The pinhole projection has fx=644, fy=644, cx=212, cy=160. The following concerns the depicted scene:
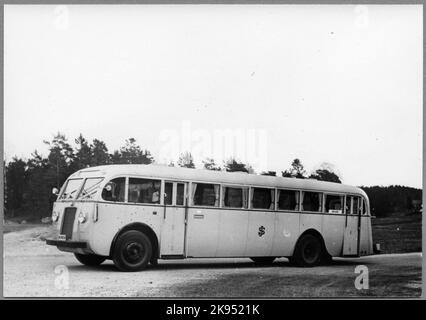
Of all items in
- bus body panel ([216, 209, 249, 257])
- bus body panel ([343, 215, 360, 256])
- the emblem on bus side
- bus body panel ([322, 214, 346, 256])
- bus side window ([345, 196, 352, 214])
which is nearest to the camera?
bus body panel ([216, 209, 249, 257])

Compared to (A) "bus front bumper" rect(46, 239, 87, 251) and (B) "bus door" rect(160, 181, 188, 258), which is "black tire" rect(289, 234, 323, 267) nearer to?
(B) "bus door" rect(160, 181, 188, 258)

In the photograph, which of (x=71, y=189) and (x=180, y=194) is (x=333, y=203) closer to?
(x=180, y=194)

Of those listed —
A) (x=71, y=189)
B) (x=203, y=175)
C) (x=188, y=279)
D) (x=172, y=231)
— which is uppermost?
(x=203, y=175)

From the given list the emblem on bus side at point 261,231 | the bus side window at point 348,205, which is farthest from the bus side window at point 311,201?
the emblem on bus side at point 261,231

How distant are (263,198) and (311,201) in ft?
5.15

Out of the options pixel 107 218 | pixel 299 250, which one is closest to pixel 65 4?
pixel 107 218

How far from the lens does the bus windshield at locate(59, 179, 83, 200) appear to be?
46.8ft

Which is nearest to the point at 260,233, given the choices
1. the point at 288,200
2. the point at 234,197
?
the point at 234,197

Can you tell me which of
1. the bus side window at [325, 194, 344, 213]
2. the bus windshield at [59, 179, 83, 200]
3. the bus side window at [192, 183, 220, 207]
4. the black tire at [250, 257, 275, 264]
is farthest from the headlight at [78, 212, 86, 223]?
the bus side window at [325, 194, 344, 213]

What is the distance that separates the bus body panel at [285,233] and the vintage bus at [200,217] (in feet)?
0.08

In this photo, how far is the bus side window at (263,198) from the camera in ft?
50.9

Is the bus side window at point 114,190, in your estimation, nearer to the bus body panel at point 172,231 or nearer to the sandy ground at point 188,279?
the bus body panel at point 172,231

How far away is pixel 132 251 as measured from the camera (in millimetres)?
13602

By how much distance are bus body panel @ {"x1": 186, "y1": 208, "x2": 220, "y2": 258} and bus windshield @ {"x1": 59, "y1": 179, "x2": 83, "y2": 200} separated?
8.36ft
